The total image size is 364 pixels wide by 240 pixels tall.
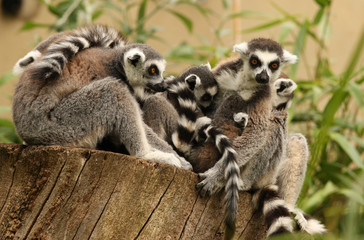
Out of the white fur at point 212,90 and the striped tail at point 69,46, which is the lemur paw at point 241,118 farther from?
the striped tail at point 69,46

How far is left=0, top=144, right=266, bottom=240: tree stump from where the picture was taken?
304cm

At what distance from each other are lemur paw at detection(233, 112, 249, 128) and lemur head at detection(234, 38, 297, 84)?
15.1 inches

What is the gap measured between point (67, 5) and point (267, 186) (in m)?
5.18

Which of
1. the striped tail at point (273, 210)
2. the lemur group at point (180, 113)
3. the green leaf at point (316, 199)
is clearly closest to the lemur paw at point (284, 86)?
the lemur group at point (180, 113)

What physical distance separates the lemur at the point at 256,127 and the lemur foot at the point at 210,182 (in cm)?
1

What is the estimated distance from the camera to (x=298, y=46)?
18.4 feet

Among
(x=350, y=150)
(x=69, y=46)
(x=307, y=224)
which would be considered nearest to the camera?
(x=69, y=46)

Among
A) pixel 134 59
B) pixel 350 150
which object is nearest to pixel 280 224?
pixel 134 59

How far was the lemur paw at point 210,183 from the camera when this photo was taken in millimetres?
3244

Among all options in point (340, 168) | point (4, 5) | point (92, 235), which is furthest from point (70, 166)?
point (4, 5)

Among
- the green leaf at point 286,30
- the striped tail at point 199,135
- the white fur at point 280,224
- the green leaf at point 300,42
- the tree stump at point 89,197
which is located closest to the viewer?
the tree stump at point 89,197

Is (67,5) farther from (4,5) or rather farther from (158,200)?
(158,200)

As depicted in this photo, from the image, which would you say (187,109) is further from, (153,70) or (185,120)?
(153,70)

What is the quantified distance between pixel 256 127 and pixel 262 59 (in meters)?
0.69
